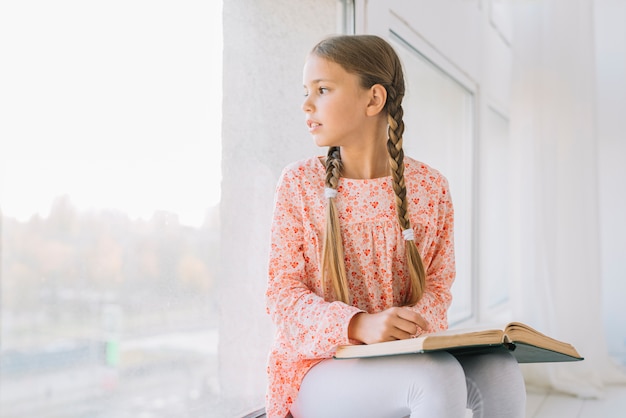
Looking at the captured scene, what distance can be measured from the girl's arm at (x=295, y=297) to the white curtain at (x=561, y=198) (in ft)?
4.89

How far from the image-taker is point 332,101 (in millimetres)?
1076

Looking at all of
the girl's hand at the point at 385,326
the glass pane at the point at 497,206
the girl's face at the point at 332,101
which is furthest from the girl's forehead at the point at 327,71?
the glass pane at the point at 497,206

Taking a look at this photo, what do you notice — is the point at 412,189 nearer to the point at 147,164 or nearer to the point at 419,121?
the point at 147,164

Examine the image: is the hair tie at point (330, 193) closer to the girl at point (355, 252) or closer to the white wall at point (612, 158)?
the girl at point (355, 252)

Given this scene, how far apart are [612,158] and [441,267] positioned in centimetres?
207

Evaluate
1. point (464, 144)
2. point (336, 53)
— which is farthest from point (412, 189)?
point (464, 144)

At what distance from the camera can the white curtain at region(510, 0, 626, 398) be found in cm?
229

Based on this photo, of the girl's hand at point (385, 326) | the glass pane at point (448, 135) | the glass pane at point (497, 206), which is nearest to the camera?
the girl's hand at point (385, 326)

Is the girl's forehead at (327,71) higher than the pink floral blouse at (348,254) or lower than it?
higher

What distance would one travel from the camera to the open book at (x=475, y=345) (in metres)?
0.80

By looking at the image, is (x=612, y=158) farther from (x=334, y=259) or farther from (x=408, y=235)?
(x=334, y=259)

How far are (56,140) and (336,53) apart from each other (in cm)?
47

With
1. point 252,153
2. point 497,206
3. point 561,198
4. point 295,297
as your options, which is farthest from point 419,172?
point 497,206

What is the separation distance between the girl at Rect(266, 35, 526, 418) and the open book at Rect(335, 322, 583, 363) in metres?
0.05
